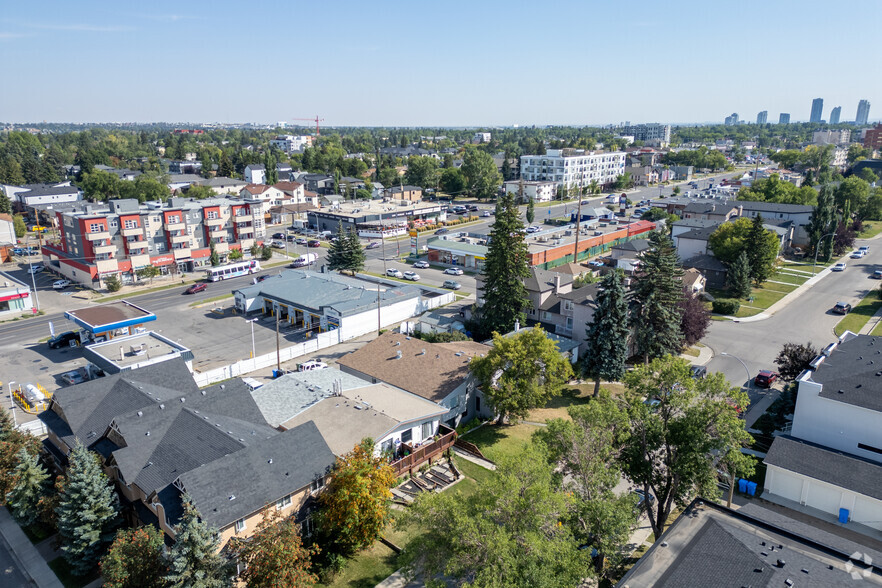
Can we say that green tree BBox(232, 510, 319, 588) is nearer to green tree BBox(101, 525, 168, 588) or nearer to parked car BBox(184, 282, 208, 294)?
green tree BBox(101, 525, 168, 588)

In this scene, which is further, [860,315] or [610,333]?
[860,315]

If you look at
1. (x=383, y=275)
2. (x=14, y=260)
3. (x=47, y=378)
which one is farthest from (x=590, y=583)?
(x=14, y=260)

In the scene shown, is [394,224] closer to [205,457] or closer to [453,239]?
[453,239]

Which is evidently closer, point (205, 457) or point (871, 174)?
point (205, 457)

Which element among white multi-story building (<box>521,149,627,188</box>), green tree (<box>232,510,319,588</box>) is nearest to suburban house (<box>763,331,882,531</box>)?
green tree (<box>232,510,319,588</box>)

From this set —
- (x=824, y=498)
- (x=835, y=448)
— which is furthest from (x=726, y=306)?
(x=824, y=498)

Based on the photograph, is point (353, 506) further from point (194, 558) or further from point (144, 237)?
point (144, 237)
